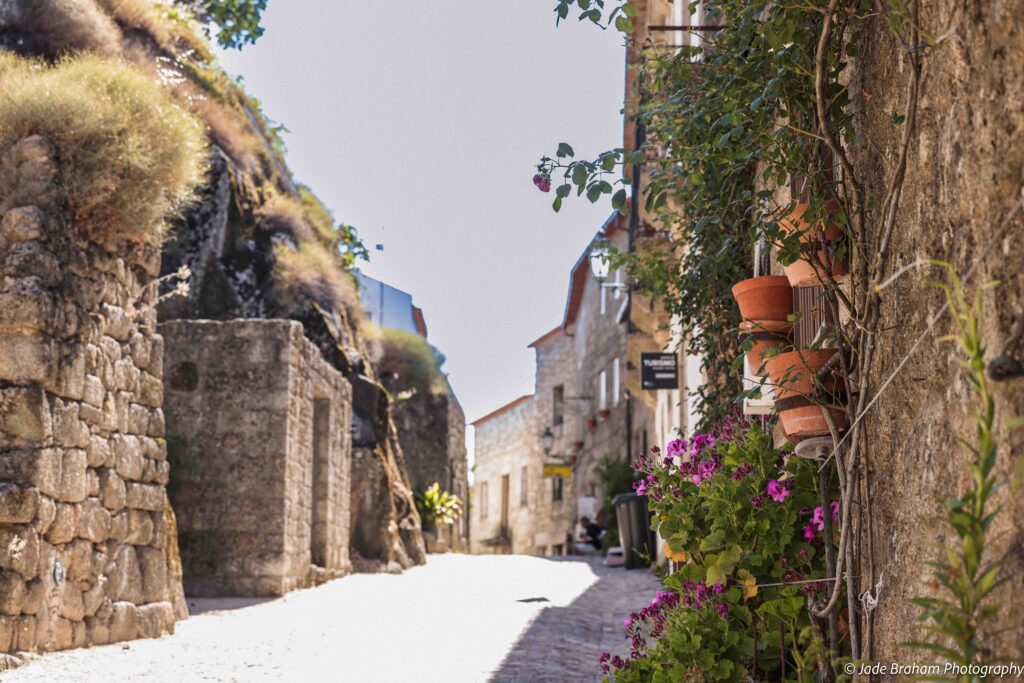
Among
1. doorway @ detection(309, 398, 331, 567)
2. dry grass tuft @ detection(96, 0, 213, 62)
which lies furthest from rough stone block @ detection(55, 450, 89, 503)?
dry grass tuft @ detection(96, 0, 213, 62)

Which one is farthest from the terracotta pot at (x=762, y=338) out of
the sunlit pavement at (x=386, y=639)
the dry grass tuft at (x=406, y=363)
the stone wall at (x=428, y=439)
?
the stone wall at (x=428, y=439)

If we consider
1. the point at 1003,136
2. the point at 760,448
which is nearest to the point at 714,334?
the point at 760,448

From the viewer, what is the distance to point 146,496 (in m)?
7.32

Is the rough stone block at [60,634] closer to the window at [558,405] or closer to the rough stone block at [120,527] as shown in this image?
the rough stone block at [120,527]

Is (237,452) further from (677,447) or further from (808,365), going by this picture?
(808,365)

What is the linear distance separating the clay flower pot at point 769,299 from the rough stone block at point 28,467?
3696mm

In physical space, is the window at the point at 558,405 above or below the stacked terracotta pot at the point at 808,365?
above

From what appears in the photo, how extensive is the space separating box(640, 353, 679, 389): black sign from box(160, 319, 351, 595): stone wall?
3.83 metres

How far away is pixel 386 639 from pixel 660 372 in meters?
6.17

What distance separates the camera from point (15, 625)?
224 inches

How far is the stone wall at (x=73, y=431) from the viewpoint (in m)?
5.86

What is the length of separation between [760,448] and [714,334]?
2481 mm

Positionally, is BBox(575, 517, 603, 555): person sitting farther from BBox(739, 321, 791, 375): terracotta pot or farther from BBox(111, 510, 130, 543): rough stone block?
BBox(739, 321, 791, 375): terracotta pot

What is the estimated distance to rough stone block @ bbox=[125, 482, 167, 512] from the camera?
7121 mm
